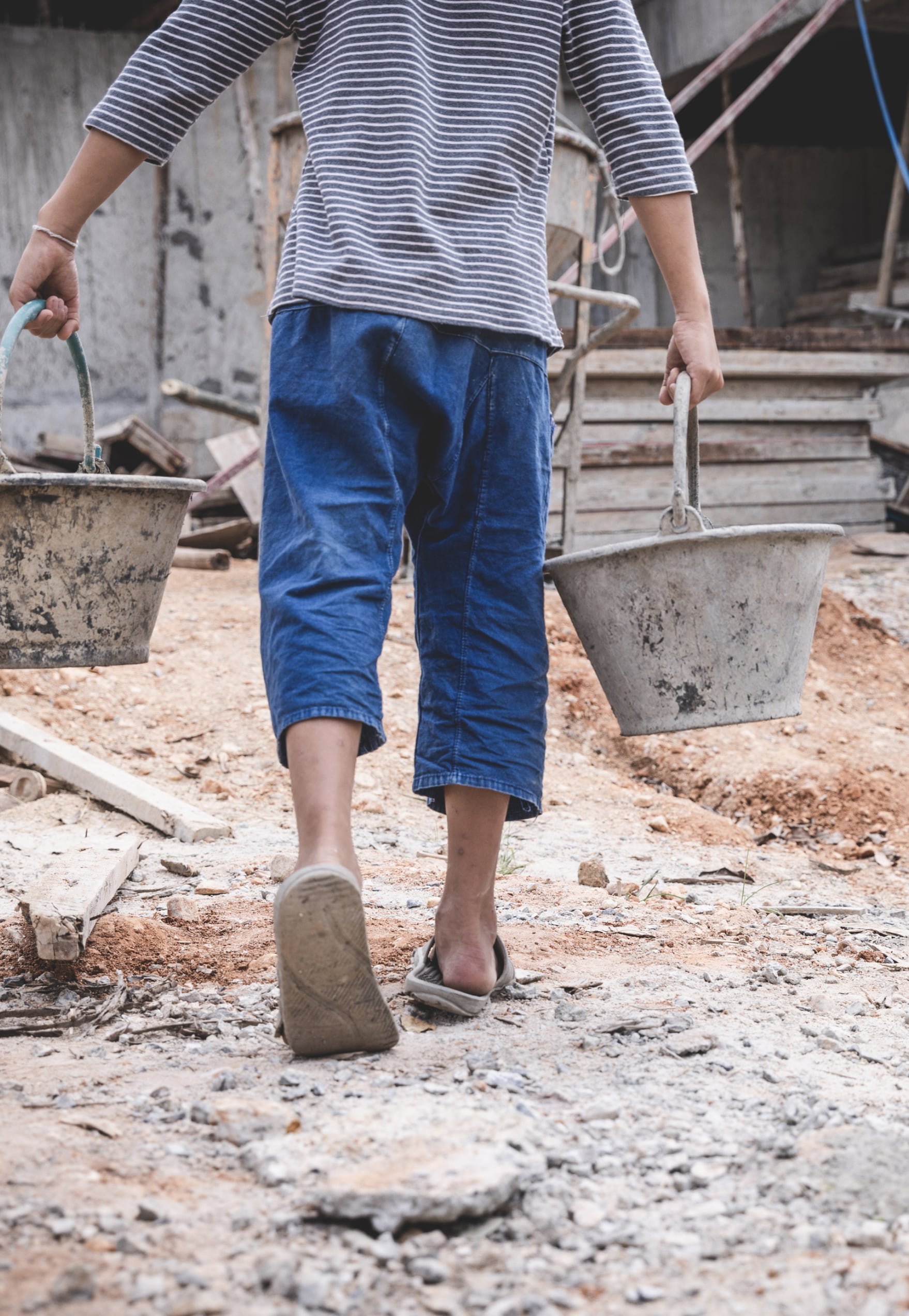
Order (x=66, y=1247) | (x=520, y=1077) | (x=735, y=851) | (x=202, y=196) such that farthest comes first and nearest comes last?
(x=202, y=196) < (x=735, y=851) < (x=520, y=1077) < (x=66, y=1247)

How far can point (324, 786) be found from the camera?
1719 mm

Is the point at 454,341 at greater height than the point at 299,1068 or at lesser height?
greater

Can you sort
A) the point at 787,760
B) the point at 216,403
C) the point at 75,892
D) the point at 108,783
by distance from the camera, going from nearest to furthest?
the point at 75,892 → the point at 108,783 → the point at 787,760 → the point at 216,403

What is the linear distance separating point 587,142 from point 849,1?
4.21 metres

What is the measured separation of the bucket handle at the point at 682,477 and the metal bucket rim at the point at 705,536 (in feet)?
0.07

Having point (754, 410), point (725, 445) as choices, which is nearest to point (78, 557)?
point (725, 445)

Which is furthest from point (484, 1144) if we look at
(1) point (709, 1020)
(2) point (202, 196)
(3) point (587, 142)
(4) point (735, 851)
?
(2) point (202, 196)

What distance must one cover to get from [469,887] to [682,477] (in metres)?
0.75

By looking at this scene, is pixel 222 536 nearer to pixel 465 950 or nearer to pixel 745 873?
pixel 745 873

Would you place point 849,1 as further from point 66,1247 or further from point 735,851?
point 66,1247

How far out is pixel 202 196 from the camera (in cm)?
879

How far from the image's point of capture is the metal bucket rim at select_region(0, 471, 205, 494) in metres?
2.00

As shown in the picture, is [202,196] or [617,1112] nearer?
[617,1112]

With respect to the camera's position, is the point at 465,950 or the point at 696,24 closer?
the point at 465,950
